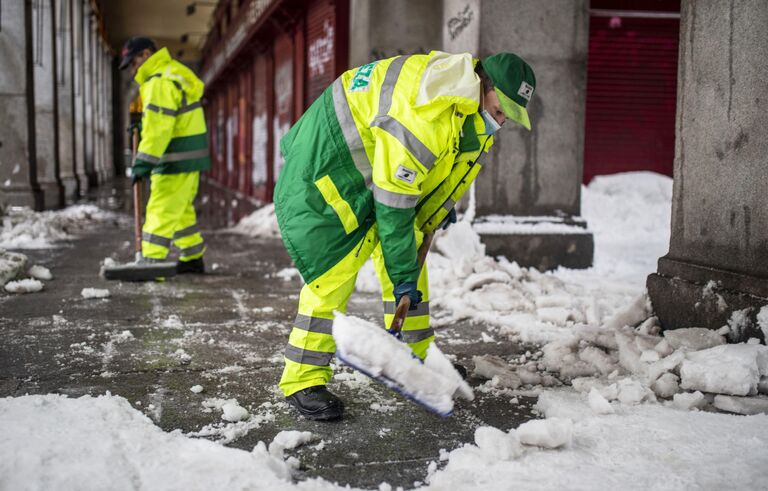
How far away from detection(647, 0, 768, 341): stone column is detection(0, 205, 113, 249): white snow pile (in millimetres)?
7053

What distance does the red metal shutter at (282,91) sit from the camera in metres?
15.4

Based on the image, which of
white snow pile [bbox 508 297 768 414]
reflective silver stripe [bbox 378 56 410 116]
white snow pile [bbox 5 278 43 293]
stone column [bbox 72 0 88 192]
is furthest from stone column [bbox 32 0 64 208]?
reflective silver stripe [bbox 378 56 410 116]

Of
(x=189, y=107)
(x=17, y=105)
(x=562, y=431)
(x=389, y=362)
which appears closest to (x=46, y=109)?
(x=17, y=105)

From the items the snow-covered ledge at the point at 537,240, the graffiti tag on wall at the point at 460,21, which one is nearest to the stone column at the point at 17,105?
the graffiti tag on wall at the point at 460,21

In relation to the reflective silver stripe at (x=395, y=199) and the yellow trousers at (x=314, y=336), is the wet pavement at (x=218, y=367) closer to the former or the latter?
the yellow trousers at (x=314, y=336)

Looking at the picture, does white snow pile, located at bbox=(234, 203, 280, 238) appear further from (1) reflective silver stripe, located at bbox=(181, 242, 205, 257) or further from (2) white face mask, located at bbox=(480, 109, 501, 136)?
(2) white face mask, located at bbox=(480, 109, 501, 136)

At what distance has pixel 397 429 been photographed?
298 centimetres

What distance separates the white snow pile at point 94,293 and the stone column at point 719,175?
3903 millimetres

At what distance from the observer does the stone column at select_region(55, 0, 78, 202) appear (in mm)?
18109

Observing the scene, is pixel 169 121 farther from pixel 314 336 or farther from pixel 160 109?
pixel 314 336

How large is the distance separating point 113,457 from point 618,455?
1770 mm

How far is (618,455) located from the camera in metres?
2.65

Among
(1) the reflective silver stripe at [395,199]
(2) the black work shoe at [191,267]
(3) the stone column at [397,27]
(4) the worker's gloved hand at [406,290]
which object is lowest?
(2) the black work shoe at [191,267]

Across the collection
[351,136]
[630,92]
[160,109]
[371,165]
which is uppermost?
[630,92]
